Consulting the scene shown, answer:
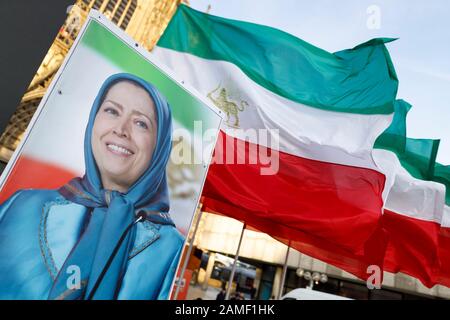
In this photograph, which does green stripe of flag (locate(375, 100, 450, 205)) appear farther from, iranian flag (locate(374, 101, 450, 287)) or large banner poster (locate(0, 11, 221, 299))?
large banner poster (locate(0, 11, 221, 299))

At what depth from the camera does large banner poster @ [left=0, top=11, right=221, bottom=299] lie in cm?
160

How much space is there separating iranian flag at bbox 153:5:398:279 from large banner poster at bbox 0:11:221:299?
2.62m

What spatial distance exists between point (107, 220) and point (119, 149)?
41 centimetres

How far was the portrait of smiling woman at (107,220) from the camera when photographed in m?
1.60

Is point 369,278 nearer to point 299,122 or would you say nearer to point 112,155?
point 299,122

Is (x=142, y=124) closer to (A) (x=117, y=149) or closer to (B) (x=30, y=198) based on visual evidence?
(A) (x=117, y=149)

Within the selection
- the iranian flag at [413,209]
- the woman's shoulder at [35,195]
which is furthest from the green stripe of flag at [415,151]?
the woman's shoulder at [35,195]

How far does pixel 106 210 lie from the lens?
1.88m

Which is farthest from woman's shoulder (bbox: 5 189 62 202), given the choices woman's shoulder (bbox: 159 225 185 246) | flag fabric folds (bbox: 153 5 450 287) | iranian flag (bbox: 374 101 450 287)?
iranian flag (bbox: 374 101 450 287)

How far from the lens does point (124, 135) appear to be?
78.5 inches

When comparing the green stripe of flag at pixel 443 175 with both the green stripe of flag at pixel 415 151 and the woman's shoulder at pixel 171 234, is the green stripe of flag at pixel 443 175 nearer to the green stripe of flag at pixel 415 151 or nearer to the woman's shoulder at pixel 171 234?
the green stripe of flag at pixel 415 151

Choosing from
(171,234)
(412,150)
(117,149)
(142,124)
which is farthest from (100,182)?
(412,150)

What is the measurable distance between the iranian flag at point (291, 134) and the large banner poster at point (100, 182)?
8.60ft
